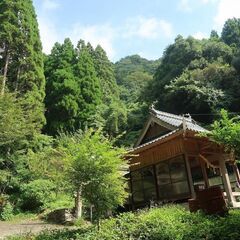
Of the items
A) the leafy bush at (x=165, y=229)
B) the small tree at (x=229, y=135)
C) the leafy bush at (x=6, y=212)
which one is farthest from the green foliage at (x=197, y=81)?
the small tree at (x=229, y=135)

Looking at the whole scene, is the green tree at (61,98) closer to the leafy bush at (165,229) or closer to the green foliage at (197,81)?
the green foliage at (197,81)

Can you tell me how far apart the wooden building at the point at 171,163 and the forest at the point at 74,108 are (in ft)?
7.53

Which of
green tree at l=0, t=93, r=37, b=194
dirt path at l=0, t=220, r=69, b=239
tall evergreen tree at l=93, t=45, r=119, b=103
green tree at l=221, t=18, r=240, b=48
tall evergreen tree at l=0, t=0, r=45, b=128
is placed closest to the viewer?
dirt path at l=0, t=220, r=69, b=239

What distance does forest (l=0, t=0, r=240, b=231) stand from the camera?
12523 millimetres

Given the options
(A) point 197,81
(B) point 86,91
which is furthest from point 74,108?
(A) point 197,81

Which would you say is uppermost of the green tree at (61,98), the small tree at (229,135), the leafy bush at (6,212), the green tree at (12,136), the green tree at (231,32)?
the green tree at (231,32)

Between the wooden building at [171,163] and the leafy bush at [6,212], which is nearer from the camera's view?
the wooden building at [171,163]

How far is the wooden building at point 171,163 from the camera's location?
1628 cm

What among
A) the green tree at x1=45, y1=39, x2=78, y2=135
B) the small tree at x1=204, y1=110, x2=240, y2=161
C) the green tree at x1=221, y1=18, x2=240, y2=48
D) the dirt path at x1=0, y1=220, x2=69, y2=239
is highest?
the green tree at x1=221, y1=18, x2=240, y2=48

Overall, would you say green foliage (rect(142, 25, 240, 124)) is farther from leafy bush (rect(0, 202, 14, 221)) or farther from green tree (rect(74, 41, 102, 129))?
leafy bush (rect(0, 202, 14, 221))

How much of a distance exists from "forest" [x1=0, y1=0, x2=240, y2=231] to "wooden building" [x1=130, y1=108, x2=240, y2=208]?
2294mm

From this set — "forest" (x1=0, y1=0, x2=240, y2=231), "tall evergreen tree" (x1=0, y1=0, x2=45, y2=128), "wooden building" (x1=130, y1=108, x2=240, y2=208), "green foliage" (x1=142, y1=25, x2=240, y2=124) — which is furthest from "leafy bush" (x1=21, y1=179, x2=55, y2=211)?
"green foliage" (x1=142, y1=25, x2=240, y2=124)

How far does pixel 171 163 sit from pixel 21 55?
18.2 meters

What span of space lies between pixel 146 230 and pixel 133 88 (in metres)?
53.2
